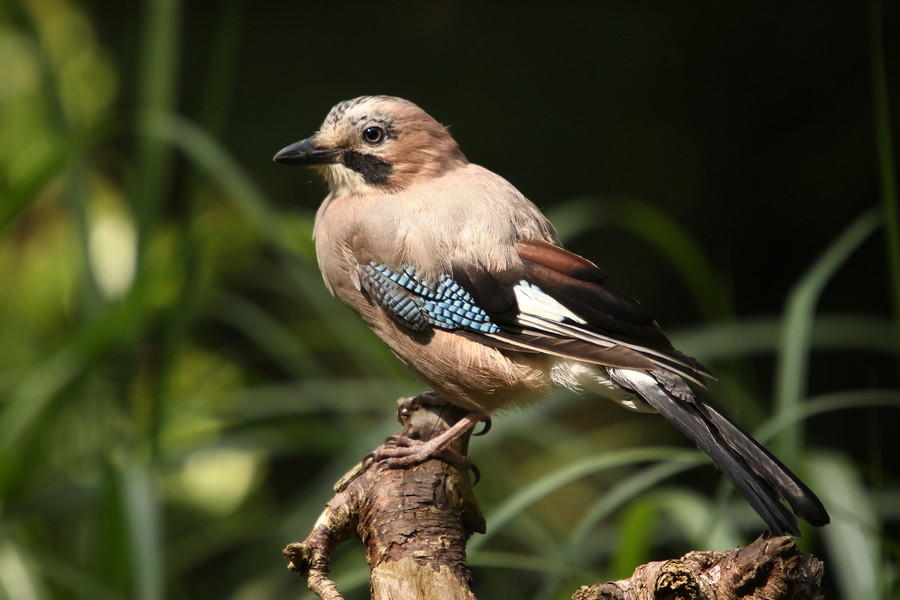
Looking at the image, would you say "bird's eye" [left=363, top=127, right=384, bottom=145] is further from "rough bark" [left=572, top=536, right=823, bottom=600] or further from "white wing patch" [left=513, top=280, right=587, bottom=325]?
"rough bark" [left=572, top=536, right=823, bottom=600]

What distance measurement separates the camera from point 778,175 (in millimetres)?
4758

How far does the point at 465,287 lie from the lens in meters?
2.40

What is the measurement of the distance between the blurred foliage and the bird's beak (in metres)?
0.34

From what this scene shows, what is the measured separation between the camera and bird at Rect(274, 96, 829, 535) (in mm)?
2191

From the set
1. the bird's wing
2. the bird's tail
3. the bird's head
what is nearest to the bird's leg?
the bird's wing

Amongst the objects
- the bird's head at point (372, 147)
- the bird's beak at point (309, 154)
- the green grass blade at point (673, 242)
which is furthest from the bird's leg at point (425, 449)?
A: the green grass blade at point (673, 242)

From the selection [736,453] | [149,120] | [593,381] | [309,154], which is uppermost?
[149,120]

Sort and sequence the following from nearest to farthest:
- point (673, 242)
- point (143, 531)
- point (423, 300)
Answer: point (423, 300)
point (143, 531)
point (673, 242)

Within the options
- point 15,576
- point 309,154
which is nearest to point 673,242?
point 309,154

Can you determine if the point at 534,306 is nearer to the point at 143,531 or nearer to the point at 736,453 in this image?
the point at 736,453

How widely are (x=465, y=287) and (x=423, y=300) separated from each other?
0.36 feet

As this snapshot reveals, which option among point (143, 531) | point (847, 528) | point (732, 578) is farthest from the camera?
point (847, 528)

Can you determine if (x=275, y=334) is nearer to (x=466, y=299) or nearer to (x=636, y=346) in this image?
(x=466, y=299)

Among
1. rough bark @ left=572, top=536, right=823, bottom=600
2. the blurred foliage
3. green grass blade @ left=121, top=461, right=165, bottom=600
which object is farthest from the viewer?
the blurred foliage
